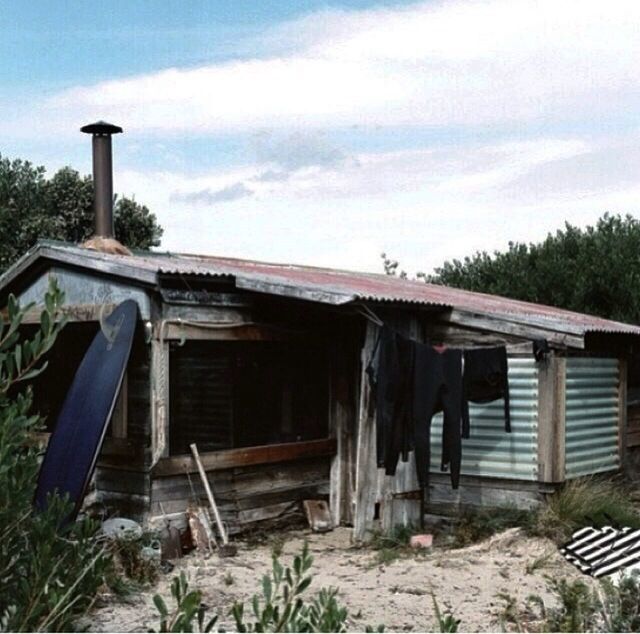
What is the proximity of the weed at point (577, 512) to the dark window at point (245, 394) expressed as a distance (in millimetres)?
2697

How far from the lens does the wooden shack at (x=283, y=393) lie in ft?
29.2

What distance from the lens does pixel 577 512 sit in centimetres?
906

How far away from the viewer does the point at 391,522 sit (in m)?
9.69

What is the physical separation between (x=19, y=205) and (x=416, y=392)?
1705cm

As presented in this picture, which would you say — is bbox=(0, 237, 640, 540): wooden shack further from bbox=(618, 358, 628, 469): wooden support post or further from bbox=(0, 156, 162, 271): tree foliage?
bbox=(0, 156, 162, 271): tree foliage

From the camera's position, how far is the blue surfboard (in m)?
7.95

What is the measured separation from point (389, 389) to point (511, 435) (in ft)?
4.83

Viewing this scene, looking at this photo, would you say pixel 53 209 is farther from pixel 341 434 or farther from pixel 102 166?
pixel 341 434

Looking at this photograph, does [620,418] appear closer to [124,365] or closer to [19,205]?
[124,365]

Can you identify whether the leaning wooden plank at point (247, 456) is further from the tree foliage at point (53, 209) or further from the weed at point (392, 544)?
the tree foliage at point (53, 209)

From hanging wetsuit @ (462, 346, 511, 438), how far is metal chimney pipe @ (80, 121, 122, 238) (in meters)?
4.71

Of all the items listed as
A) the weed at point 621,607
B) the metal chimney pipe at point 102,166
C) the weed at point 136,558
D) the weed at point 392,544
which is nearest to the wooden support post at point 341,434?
the weed at point 392,544

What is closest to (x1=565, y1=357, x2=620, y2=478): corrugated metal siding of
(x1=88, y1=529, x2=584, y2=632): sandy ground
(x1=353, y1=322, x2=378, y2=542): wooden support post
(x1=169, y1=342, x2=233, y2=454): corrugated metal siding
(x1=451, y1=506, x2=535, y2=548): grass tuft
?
(x1=451, y1=506, x2=535, y2=548): grass tuft

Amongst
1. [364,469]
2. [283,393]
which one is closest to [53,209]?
[283,393]
